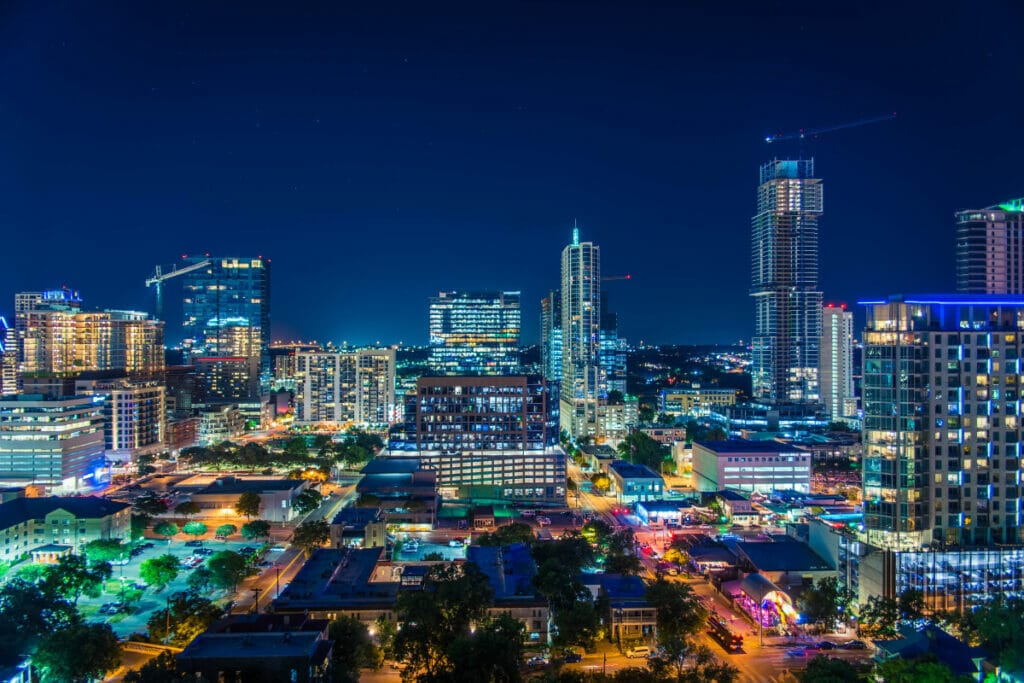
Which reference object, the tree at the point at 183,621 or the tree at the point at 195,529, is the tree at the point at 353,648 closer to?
the tree at the point at 183,621

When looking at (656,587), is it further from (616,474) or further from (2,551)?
(2,551)

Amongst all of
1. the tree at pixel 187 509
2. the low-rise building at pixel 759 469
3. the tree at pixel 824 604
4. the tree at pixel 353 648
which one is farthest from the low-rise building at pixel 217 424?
the tree at pixel 824 604

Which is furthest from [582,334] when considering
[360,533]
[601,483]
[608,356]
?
[360,533]

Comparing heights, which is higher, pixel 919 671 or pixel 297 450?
pixel 297 450

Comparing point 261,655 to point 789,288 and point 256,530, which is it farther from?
point 789,288

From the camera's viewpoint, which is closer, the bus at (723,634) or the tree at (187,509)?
the bus at (723,634)

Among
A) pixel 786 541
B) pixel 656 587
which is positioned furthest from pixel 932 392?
pixel 656 587

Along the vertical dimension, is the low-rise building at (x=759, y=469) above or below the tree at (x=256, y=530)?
above

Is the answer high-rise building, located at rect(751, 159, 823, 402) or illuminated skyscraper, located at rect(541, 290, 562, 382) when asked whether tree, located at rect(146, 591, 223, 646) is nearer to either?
illuminated skyscraper, located at rect(541, 290, 562, 382)
